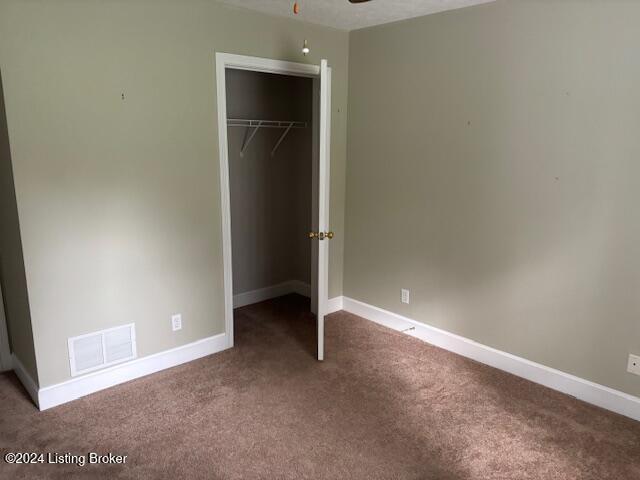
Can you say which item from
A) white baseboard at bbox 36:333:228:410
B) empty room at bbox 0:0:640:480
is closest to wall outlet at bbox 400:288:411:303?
empty room at bbox 0:0:640:480

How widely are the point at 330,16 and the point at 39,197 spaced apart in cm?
225

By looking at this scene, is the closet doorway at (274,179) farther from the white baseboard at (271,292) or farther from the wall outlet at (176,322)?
the wall outlet at (176,322)

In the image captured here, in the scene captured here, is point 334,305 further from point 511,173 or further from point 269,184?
point 511,173

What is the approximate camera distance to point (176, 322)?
10.8 feet

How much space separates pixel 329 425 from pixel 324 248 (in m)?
1.20

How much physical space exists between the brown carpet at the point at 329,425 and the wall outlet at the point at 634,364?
28cm

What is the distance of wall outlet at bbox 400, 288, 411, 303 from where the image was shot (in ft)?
12.5

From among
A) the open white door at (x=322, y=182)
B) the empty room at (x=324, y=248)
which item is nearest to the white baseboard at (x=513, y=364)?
the empty room at (x=324, y=248)

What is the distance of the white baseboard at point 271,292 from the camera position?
14.8 ft

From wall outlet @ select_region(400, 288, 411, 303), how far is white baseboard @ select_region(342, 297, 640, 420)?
152 millimetres

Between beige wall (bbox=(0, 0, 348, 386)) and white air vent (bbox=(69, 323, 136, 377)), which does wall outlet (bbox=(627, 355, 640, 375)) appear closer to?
beige wall (bbox=(0, 0, 348, 386))

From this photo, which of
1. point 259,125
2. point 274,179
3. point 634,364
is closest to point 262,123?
point 259,125

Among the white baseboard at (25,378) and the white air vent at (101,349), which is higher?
the white air vent at (101,349)

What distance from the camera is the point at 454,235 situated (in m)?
3.41
